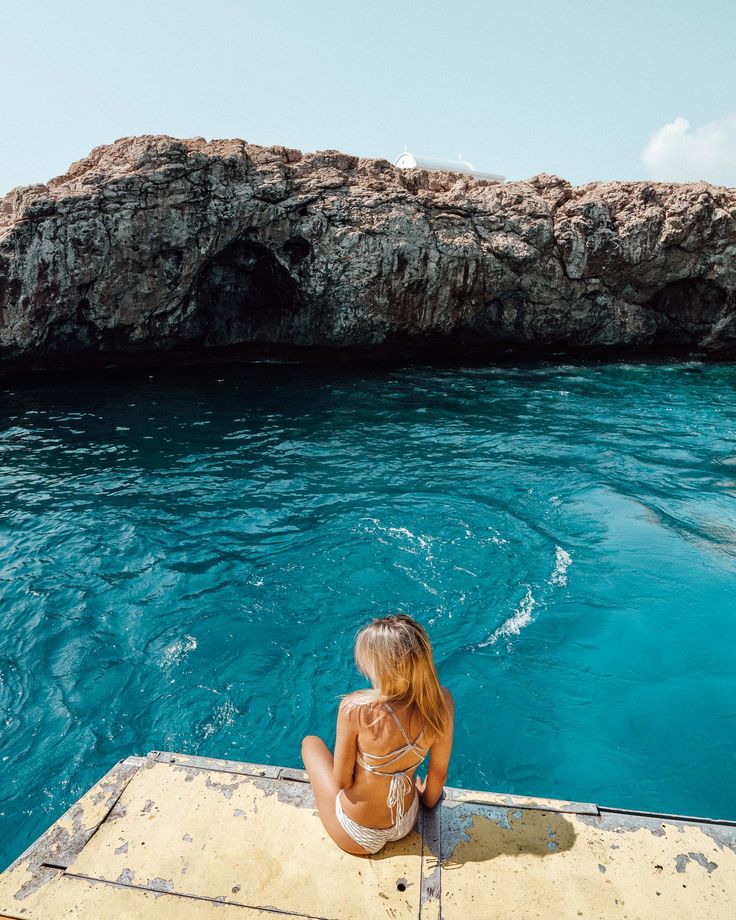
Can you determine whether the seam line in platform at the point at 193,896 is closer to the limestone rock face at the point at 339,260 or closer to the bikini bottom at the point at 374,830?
the bikini bottom at the point at 374,830

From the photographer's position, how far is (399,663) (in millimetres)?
2486

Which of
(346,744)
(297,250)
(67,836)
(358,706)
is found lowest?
(67,836)

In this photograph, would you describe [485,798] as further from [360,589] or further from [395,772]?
[360,589]

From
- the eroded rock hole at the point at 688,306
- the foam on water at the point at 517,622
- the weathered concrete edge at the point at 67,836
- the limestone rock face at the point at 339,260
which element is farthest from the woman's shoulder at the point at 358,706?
the eroded rock hole at the point at 688,306

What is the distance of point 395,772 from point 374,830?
9.4 inches

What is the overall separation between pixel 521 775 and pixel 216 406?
9355 millimetres

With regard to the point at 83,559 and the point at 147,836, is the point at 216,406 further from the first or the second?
the point at 147,836

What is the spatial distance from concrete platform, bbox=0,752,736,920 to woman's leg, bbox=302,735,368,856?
0.05 meters

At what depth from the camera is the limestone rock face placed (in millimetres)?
12555

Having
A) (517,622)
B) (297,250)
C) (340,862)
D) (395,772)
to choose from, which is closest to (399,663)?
(395,772)

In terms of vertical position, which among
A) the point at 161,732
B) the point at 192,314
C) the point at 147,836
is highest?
the point at 192,314

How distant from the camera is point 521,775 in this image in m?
3.92

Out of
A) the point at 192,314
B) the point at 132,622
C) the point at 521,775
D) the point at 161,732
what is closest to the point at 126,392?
the point at 192,314

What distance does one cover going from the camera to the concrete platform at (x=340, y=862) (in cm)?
231
